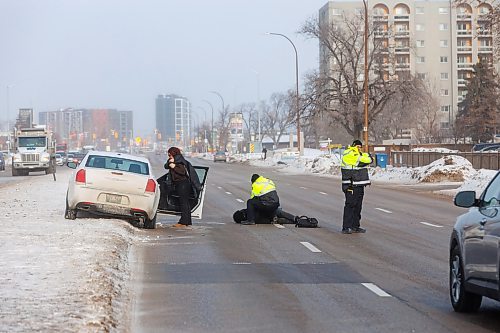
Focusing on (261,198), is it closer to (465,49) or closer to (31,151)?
(31,151)

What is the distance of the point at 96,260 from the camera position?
1245 cm

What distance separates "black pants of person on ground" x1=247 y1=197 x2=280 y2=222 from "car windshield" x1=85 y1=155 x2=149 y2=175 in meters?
2.52

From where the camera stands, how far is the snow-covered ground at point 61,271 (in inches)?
322

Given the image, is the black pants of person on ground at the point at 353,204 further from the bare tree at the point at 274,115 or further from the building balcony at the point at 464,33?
the bare tree at the point at 274,115

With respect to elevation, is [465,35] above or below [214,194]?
above

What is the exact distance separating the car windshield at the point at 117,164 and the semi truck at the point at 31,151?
38.2m

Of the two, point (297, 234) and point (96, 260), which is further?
point (297, 234)

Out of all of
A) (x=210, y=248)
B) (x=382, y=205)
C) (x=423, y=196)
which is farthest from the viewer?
(x=423, y=196)

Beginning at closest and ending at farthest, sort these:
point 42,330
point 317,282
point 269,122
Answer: point 42,330 → point 317,282 → point 269,122

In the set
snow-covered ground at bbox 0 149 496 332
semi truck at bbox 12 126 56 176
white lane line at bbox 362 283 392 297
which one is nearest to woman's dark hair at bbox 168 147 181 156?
snow-covered ground at bbox 0 149 496 332

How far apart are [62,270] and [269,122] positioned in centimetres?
16514

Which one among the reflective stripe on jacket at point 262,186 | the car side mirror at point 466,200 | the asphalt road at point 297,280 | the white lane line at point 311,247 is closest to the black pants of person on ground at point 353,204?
the asphalt road at point 297,280

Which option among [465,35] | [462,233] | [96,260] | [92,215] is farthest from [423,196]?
[465,35]

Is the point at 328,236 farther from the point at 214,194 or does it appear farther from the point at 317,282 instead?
the point at 214,194
